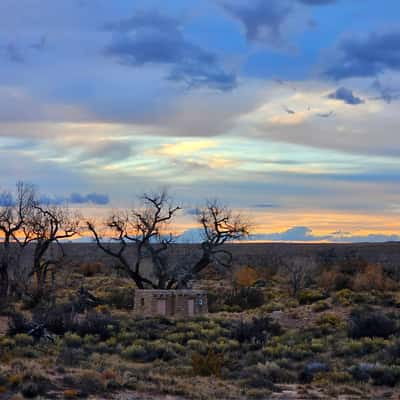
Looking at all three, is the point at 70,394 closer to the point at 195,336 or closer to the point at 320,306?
the point at 195,336

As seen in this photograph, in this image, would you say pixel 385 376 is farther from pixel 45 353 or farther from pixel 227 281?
pixel 227 281

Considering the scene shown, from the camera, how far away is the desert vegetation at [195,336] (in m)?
19.0

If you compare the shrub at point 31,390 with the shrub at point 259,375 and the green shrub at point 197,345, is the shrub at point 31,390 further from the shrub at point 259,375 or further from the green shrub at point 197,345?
the green shrub at point 197,345

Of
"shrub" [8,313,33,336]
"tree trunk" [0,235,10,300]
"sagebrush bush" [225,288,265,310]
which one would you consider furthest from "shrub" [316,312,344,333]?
"tree trunk" [0,235,10,300]

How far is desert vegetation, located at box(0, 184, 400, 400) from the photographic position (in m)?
19.0

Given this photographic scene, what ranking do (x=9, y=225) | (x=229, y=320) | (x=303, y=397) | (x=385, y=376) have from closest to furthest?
(x=303, y=397)
(x=385, y=376)
(x=229, y=320)
(x=9, y=225)

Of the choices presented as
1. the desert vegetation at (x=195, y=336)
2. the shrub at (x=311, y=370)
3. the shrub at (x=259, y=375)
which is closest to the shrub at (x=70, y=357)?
the desert vegetation at (x=195, y=336)

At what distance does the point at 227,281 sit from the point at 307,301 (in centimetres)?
1852

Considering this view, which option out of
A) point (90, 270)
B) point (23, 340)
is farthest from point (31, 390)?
point (90, 270)

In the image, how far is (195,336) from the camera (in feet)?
98.8

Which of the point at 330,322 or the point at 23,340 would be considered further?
the point at 330,322

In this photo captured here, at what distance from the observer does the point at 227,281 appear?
2351 inches

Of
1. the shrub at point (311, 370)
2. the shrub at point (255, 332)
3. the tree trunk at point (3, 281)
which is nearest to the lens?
the shrub at point (311, 370)

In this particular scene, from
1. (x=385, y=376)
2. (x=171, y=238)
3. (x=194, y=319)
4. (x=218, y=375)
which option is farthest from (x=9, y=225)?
(x=385, y=376)
